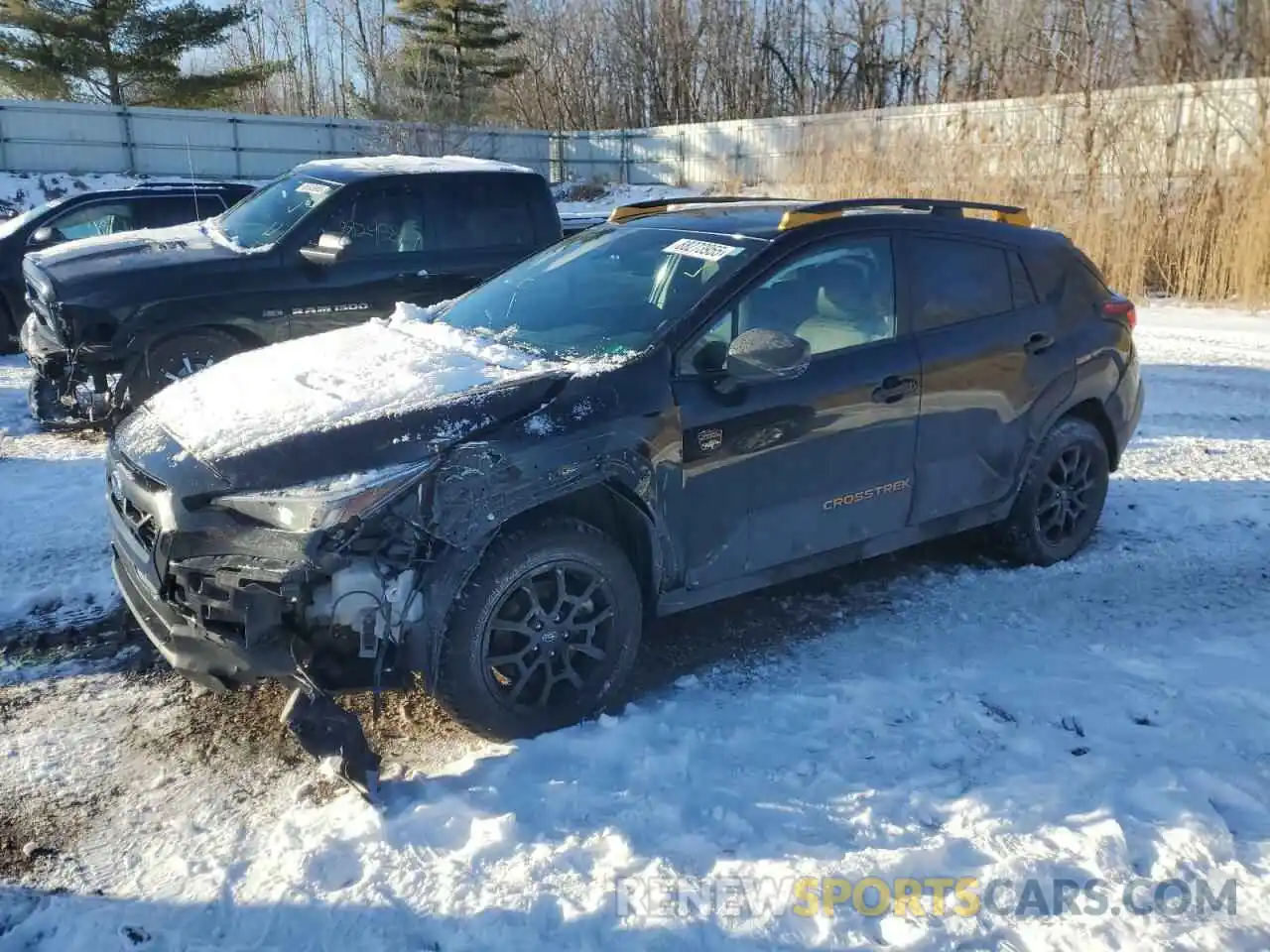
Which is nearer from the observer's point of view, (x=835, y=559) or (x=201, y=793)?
(x=201, y=793)

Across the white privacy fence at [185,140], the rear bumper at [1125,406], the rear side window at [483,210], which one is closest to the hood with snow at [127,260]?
the rear side window at [483,210]

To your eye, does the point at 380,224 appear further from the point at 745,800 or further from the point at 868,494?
the point at 745,800

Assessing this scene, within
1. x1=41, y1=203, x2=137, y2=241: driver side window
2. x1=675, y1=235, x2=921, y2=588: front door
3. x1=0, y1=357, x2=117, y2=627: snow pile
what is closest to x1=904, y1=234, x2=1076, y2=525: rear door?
x1=675, y1=235, x2=921, y2=588: front door

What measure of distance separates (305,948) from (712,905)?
3.56 feet

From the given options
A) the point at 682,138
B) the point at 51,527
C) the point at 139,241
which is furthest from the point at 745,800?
the point at 682,138

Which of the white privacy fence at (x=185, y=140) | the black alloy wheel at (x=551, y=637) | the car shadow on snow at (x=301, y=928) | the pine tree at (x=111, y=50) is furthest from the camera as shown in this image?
the pine tree at (x=111, y=50)

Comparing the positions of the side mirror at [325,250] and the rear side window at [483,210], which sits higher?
the rear side window at [483,210]

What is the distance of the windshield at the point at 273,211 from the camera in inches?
294

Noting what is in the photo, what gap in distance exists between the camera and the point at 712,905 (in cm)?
267

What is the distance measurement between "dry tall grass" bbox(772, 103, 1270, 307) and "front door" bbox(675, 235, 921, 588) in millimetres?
11713

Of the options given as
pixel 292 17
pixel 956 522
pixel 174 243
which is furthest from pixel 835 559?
pixel 292 17

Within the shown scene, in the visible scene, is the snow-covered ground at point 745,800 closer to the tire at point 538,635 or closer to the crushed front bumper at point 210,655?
the tire at point 538,635

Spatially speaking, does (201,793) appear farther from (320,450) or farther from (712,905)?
(712,905)

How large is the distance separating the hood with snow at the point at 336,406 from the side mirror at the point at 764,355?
518 millimetres
